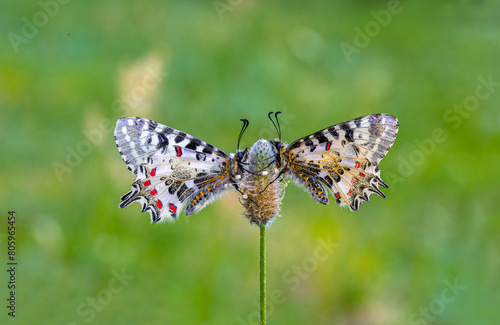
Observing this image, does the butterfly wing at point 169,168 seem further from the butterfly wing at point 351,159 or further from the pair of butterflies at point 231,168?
the butterfly wing at point 351,159

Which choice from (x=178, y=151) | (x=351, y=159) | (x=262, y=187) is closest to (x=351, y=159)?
(x=351, y=159)

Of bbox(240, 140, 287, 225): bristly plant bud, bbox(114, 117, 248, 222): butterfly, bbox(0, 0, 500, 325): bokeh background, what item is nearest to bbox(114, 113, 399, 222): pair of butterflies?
bbox(114, 117, 248, 222): butterfly

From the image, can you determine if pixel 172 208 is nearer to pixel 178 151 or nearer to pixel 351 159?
pixel 178 151

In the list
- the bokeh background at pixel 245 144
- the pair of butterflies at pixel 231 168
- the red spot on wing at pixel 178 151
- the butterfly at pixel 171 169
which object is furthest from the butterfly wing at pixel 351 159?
the bokeh background at pixel 245 144

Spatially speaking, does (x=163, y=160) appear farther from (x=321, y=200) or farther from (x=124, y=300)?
(x=124, y=300)

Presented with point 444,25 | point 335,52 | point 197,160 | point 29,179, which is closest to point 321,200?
point 197,160

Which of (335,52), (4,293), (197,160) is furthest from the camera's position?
(335,52)

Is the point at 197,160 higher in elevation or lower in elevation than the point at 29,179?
lower
